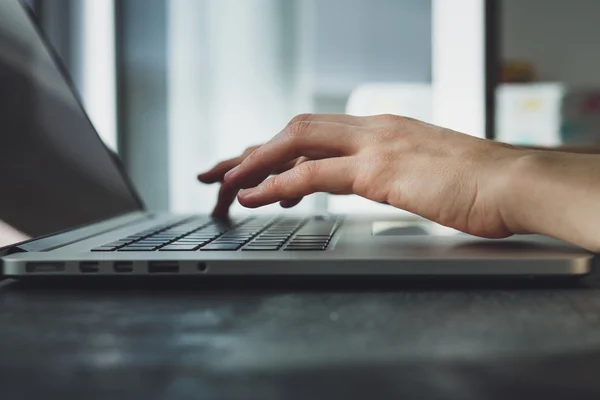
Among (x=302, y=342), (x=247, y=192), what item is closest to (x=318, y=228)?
(x=247, y=192)

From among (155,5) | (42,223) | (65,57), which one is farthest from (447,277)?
(155,5)

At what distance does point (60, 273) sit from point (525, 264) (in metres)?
0.31

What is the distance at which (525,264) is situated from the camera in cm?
45

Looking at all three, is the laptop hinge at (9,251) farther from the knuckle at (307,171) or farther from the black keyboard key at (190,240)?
the knuckle at (307,171)

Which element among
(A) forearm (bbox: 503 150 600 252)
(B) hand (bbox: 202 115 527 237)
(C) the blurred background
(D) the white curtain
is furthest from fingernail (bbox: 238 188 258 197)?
(D) the white curtain

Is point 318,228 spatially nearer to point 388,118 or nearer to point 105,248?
point 388,118

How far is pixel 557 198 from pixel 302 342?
25 centimetres

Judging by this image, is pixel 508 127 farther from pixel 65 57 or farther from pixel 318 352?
pixel 318 352

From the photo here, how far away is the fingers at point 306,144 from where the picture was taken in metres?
0.60

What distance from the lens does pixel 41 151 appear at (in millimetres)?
708

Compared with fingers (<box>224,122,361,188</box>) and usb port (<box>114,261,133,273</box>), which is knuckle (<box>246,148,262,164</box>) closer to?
fingers (<box>224,122,361,188</box>)

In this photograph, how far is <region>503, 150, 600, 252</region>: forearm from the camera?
0.48 metres

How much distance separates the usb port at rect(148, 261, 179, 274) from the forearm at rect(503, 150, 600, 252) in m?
0.24

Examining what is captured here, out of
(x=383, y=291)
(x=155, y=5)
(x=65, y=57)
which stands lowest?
(x=383, y=291)
